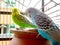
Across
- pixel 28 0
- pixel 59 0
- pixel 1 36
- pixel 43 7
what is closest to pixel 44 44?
pixel 59 0

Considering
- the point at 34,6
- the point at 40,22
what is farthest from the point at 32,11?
the point at 34,6

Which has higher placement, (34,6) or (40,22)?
(34,6)

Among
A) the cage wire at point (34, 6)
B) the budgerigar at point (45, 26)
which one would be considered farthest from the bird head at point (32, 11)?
the cage wire at point (34, 6)

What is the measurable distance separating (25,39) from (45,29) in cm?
13

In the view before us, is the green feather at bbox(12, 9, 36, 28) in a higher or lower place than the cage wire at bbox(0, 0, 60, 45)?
lower

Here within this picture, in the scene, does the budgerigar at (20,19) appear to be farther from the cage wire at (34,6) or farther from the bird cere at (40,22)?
the cage wire at (34,6)

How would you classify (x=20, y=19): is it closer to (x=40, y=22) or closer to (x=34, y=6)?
(x=40, y=22)

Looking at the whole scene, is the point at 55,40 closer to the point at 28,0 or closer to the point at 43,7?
the point at 43,7

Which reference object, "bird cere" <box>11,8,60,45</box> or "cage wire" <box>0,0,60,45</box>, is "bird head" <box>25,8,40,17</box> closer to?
"bird cere" <box>11,8,60,45</box>

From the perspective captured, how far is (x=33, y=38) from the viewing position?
73 cm

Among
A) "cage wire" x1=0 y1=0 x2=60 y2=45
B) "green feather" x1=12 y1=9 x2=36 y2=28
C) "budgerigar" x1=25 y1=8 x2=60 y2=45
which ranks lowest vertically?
"budgerigar" x1=25 y1=8 x2=60 y2=45

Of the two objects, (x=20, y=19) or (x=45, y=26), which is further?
(x=20, y=19)

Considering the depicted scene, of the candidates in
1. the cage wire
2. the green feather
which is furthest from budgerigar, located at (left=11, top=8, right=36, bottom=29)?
the cage wire

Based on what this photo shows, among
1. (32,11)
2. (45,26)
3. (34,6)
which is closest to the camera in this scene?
(45,26)
